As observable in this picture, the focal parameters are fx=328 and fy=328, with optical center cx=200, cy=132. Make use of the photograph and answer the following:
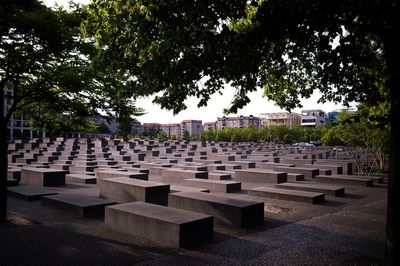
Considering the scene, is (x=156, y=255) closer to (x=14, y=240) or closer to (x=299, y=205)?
(x=14, y=240)

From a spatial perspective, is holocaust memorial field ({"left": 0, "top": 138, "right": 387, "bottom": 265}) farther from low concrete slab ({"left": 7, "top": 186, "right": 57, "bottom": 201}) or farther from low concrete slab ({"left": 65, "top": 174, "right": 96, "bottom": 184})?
low concrete slab ({"left": 65, "top": 174, "right": 96, "bottom": 184})

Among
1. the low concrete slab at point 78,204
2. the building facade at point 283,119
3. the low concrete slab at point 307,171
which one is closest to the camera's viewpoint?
the low concrete slab at point 78,204

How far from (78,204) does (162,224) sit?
445 cm

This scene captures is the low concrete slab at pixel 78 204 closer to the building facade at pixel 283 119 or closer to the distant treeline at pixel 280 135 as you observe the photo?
the distant treeline at pixel 280 135

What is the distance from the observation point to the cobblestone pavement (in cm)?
698

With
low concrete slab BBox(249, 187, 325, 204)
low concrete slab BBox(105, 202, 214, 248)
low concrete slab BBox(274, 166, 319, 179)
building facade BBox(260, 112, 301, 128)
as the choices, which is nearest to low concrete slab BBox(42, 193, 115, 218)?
low concrete slab BBox(105, 202, 214, 248)

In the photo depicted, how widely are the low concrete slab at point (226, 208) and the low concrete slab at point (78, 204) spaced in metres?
2.71

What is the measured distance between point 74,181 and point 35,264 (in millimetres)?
13009

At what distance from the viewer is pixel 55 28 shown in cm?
873

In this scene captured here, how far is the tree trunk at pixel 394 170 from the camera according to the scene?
5238 millimetres

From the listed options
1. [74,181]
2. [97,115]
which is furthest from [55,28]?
[74,181]

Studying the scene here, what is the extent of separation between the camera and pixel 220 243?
26.9 feet

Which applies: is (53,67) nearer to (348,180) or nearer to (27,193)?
(27,193)

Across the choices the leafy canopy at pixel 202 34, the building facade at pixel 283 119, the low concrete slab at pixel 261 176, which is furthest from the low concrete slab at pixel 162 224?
the building facade at pixel 283 119
